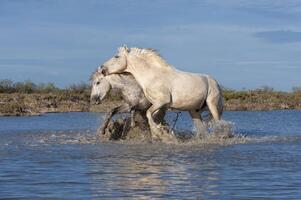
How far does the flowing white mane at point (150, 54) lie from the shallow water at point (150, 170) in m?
1.96

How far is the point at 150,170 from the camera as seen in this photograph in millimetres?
9797

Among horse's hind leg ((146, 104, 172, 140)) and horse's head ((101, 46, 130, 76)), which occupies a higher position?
horse's head ((101, 46, 130, 76))

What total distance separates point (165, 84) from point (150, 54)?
36.1 inches

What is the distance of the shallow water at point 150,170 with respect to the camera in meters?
7.91

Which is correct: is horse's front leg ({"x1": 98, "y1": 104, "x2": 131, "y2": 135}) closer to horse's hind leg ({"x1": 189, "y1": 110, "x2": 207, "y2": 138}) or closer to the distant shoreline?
horse's hind leg ({"x1": 189, "y1": 110, "x2": 207, "y2": 138})

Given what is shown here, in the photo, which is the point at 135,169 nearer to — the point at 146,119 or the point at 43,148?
the point at 43,148

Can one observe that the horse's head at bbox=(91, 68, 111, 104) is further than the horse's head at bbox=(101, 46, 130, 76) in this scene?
Yes

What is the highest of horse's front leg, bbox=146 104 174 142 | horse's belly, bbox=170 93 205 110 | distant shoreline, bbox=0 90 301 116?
horse's belly, bbox=170 93 205 110

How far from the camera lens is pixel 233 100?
39.7 metres

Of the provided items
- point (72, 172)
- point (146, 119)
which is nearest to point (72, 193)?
point (72, 172)

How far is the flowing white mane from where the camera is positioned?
49.8 ft

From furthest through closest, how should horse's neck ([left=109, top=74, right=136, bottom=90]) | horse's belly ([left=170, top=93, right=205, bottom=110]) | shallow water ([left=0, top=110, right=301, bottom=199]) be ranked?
horse's neck ([left=109, top=74, right=136, bottom=90]), horse's belly ([left=170, top=93, right=205, bottom=110]), shallow water ([left=0, top=110, right=301, bottom=199])

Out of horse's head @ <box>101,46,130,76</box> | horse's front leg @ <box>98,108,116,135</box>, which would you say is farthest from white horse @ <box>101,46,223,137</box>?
horse's front leg @ <box>98,108,116,135</box>

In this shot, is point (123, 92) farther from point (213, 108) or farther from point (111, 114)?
point (213, 108)
